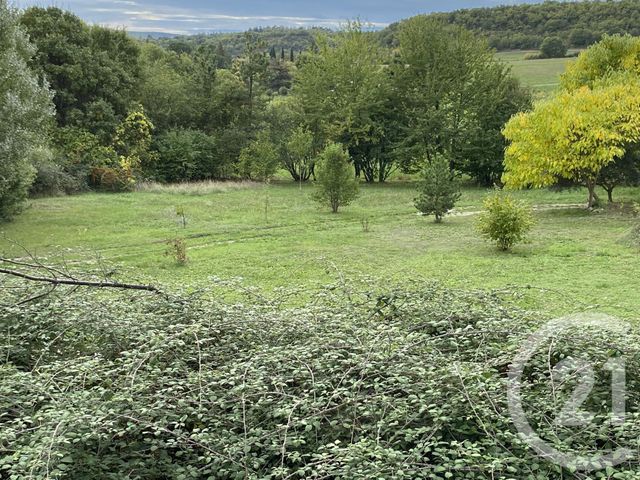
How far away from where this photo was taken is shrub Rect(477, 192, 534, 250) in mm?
13961

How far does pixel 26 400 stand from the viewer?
297 centimetres

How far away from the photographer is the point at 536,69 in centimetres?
5522

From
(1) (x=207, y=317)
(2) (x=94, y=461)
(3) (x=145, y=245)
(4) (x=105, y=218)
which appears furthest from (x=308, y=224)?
(2) (x=94, y=461)

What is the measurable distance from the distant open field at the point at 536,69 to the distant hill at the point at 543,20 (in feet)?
6.16

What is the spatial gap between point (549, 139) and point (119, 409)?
1938 cm

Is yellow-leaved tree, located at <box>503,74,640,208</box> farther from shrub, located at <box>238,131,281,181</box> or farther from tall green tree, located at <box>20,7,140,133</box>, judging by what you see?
tall green tree, located at <box>20,7,140,133</box>

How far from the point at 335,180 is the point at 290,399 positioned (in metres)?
18.1

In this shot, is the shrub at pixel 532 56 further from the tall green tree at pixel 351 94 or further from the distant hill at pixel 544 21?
the tall green tree at pixel 351 94

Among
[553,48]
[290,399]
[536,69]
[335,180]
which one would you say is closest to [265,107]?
[335,180]

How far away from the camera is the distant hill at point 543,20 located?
55.5 m

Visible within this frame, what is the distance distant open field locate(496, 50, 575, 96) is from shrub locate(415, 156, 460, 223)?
33.9 meters

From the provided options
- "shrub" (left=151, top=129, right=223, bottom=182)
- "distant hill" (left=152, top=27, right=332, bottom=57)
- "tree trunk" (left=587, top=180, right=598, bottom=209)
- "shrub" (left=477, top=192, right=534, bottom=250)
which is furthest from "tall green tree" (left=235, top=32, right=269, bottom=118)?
"distant hill" (left=152, top=27, right=332, bottom=57)

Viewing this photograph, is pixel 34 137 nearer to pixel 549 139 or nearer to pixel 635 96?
pixel 549 139

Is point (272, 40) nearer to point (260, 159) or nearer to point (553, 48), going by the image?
point (553, 48)
